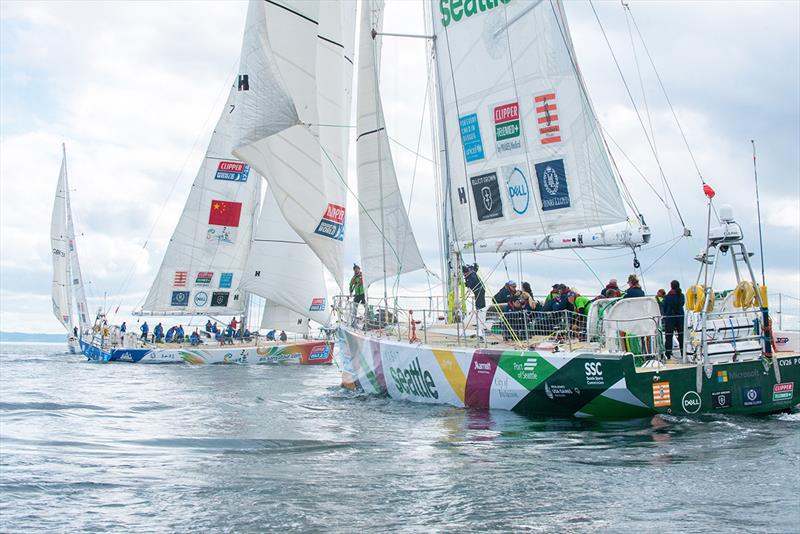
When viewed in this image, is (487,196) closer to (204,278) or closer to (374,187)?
(374,187)

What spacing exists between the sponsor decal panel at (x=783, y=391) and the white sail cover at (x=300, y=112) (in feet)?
31.6

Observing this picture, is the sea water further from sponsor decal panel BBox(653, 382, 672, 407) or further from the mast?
the mast

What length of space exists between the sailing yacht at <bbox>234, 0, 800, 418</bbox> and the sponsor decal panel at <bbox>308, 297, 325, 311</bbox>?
1479 cm

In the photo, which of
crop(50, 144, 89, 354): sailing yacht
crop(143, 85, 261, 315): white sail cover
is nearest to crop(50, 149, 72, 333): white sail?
crop(50, 144, 89, 354): sailing yacht

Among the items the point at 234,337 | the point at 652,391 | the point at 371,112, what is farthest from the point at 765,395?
the point at 234,337

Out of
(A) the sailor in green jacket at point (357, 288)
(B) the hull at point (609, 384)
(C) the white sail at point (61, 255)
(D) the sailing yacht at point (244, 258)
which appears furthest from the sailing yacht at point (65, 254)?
(B) the hull at point (609, 384)

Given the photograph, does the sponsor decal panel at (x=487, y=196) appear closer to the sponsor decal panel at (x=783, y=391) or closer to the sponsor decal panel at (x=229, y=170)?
the sponsor decal panel at (x=783, y=391)

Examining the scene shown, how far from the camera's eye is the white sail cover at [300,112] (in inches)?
634

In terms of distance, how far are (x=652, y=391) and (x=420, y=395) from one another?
456 cm

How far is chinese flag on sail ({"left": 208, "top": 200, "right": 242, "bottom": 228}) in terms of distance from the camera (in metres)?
36.3

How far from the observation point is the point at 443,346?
41.9 feet

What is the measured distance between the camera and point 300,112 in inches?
673

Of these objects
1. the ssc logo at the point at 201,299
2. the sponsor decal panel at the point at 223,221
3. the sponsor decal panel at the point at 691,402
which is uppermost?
the sponsor decal panel at the point at 223,221

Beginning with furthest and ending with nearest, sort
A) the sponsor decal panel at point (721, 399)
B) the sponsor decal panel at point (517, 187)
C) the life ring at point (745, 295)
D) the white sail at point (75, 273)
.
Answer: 1. the white sail at point (75, 273)
2. the sponsor decal panel at point (517, 187)
3. the life ring at point (745, 295)
4. the sponsor decal panel at point (721, 399)
